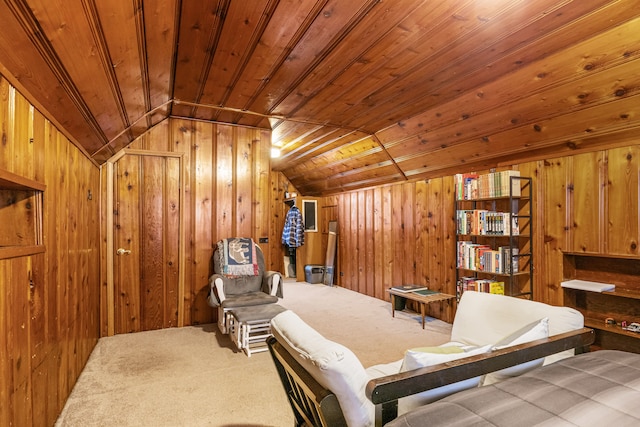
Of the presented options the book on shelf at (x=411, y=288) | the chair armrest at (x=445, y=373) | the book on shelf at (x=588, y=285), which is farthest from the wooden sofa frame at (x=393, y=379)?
the book on shelf at (x=411, y=288)

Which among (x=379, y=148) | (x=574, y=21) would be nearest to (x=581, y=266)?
(x=574, y=21)

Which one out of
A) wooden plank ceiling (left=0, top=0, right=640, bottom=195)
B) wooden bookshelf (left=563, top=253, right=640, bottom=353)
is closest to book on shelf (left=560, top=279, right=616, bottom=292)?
wooden bookshelf (left=563, top=253, right=640, bottom=353)

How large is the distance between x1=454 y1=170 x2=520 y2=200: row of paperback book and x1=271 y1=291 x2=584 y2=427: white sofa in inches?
61.0

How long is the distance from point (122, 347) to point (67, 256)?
1.62 m

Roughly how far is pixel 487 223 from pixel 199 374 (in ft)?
10.5

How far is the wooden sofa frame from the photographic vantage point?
3.92 feet

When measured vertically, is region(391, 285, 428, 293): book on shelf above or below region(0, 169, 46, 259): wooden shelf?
below

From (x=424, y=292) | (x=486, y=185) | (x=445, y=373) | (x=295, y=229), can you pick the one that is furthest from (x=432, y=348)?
(x=295, y=229)

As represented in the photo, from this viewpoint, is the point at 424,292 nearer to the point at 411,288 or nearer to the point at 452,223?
the point at 411,288

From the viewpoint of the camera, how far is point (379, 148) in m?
4.68

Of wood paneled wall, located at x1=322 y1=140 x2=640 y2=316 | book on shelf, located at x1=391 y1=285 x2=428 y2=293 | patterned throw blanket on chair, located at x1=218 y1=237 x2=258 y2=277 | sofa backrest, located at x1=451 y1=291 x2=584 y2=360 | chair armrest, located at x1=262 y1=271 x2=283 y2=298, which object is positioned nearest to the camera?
sofa backrest, located at x1=451 y1=291 x2=584 y2=360

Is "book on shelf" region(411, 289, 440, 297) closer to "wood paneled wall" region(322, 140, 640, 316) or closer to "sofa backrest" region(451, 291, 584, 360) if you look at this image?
"wood paneled wall" region(322, 140, 640, 316)

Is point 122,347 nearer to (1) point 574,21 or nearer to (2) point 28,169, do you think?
(2) point 28,169

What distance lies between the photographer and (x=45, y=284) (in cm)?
189
